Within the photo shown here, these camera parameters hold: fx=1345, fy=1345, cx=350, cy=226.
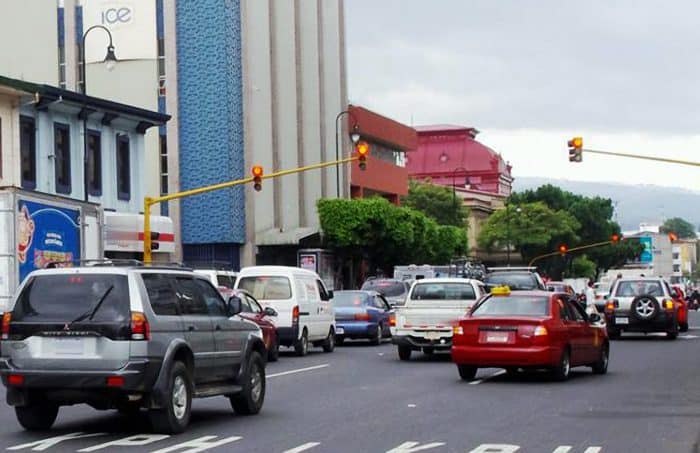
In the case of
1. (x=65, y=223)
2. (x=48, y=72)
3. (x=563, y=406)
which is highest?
(x=48, y=72)

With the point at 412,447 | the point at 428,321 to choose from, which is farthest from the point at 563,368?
the point at 412,447

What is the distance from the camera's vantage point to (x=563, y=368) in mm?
21672

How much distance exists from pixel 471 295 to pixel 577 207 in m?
90.1

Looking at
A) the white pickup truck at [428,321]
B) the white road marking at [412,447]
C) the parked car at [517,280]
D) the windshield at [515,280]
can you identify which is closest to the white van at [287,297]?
the white pickup truck at [428,321]

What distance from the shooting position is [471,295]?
28.1 meters

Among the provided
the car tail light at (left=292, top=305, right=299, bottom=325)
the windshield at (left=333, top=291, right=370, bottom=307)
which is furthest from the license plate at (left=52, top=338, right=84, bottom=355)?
the windshield at (left=333, top=291, right=370, bottom=307)

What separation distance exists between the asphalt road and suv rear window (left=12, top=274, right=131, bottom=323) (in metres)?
1.28

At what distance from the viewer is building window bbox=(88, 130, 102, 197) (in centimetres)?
4797

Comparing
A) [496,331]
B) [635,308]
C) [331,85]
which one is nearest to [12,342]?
[496,331]

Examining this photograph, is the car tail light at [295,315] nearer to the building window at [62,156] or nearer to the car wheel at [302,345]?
the car wheel at [302,345]

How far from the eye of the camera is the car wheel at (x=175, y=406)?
14094 mm

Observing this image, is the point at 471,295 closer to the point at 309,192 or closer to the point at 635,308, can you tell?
the point at 635,308

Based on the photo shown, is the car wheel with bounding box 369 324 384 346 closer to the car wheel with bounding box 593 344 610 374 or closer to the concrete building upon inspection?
the car wheel with bounding box 593 344 610 374

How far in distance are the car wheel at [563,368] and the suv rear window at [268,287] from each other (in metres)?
9.23
